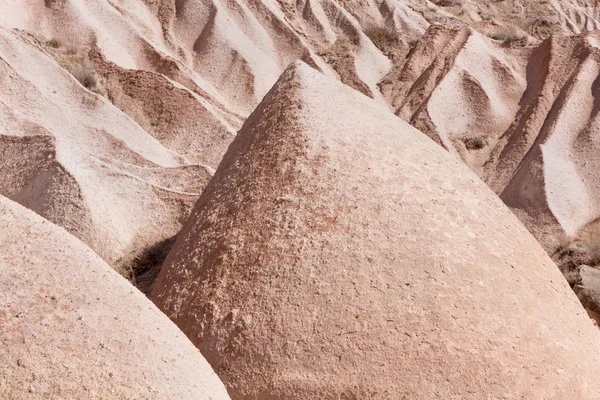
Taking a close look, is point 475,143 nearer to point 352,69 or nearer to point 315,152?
point 352,69

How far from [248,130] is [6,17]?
31.3ft

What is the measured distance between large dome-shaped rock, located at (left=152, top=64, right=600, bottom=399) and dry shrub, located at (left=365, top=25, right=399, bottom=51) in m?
12.4

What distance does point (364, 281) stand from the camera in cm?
448

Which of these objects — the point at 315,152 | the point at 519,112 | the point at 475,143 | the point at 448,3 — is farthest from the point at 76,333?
the point at 448,3

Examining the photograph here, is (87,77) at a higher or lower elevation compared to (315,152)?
lower

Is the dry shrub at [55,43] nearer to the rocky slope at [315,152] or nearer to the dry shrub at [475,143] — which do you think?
the rocky slope at [315,152]

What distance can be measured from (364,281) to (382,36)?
13.8 metres

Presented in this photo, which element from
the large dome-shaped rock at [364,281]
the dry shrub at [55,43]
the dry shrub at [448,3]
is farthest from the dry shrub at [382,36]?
the large dome-shaped rock at [364,281]

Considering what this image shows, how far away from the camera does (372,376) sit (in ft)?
13.8

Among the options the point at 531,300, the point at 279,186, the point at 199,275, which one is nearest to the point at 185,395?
the point at 199,275

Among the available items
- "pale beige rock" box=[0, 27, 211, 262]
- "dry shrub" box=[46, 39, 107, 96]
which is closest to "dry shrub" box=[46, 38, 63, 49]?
"dry shrub" box=[46, 39, 107, 96]

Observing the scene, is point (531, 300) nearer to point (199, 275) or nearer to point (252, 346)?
point (252, 346)

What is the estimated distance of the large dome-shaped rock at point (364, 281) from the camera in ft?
14.0

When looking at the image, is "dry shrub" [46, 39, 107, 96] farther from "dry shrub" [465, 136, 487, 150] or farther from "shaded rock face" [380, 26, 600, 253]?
"dry shrub" [465, 136, 487, 150]
